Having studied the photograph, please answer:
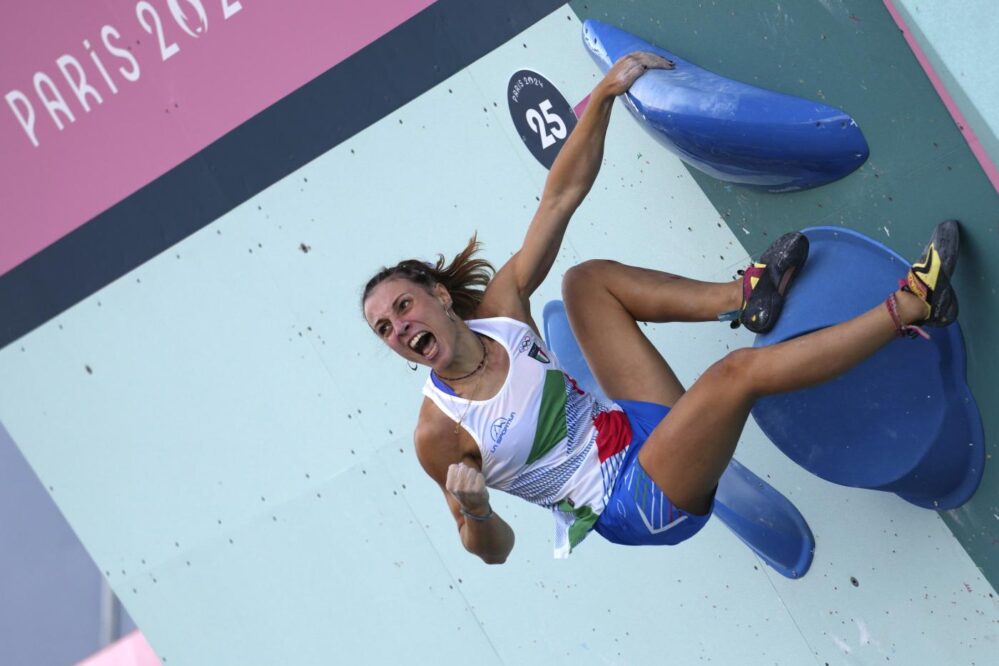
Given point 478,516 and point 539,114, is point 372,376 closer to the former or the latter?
point 539,114

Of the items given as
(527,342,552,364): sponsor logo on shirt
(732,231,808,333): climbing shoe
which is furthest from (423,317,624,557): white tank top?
(732,231,808,333): climbing shoe

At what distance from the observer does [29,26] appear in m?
3.56

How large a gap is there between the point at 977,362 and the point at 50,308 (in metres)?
2.64

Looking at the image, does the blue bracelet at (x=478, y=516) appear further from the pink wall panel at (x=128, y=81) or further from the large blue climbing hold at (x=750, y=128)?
the pink wall panel at (x=128, y=81)

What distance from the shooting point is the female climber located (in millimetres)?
2107

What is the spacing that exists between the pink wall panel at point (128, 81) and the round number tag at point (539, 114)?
319 millimetres

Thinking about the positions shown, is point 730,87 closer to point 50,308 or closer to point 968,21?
point 968,21

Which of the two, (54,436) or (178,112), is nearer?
(178,112)

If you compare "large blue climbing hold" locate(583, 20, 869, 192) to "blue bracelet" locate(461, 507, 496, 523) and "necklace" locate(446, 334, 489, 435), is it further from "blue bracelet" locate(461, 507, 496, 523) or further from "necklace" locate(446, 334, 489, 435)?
"blue bracelet" locate(461, 507, 496, 523)

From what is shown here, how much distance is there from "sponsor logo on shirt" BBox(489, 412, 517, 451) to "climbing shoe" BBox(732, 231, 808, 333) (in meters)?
0.46

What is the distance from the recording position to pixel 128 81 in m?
3.44

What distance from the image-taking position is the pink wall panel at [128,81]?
10.3ft

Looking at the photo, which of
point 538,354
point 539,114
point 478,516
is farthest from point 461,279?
point 539,114

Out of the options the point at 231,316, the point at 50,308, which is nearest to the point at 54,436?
the point at 50,308
